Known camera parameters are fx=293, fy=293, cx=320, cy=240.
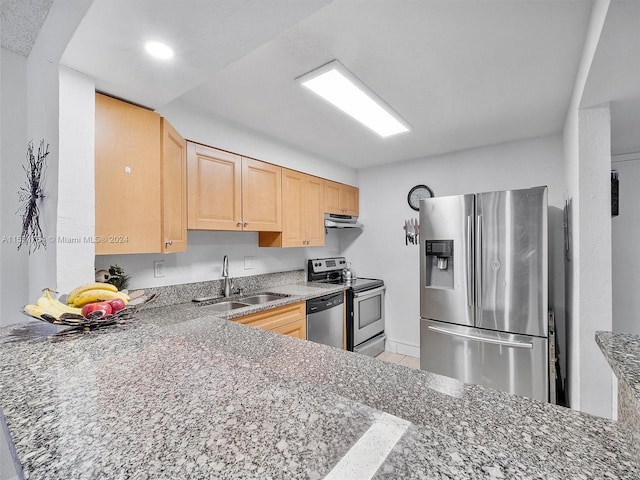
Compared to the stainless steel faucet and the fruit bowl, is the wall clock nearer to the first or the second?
the stainless steel faucet

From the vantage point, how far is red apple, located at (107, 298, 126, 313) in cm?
115

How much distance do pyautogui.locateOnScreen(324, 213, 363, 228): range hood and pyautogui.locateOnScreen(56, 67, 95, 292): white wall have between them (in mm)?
2285

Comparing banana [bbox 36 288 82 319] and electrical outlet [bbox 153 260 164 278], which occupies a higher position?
electrical outlet [bbox 153 260 164 278]

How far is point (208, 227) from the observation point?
2166 mm

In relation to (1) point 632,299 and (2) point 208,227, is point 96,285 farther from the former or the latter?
(1) point 632,299

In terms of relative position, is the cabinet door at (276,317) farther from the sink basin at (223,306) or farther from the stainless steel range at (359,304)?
the stainless steel range at (359,304)

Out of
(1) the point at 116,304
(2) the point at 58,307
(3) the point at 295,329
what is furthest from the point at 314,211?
(2) the point at 58,307

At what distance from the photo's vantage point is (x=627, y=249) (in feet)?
7.82

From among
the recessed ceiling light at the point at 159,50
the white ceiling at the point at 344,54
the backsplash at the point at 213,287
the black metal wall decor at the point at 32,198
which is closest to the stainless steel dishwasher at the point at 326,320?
the backsplash at the point at 213,287

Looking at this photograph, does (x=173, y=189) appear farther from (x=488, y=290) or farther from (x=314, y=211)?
(x=488, y=290)

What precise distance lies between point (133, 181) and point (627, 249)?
11.9 feet

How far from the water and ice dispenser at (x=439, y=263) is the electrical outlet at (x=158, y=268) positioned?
7.14 feet

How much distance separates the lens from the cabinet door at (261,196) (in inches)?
98.0

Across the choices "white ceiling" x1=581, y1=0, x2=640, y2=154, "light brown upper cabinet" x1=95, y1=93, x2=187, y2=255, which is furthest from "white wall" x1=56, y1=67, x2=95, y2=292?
"white ceiling" x1=581, y1=0, x2=640, y2=154
